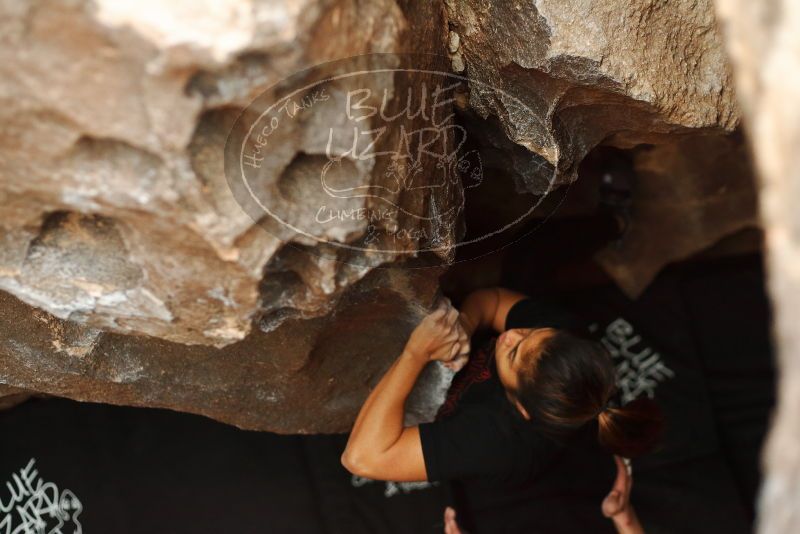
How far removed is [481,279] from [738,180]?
2.26 ft

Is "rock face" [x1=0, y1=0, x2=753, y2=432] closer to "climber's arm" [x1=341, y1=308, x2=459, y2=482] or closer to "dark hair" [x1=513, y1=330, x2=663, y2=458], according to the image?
"climber's arm" [x1=341, y1=308, x2=459, y2=482]

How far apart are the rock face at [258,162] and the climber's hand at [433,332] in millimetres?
28

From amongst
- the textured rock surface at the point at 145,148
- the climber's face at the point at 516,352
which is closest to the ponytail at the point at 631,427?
the climber's face at the point at 516,352

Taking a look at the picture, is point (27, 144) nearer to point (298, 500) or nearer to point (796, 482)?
point (796, 482)

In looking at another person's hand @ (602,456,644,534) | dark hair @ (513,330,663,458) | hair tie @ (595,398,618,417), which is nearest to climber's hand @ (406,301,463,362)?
dark hair @ (513,330,663,458)

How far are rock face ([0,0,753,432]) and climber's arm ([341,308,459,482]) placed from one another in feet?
0.16

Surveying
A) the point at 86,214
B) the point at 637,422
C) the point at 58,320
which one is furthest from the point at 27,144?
the point at 637,422

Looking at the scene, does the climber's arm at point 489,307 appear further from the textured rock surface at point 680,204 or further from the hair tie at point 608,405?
the textured rock surface at point 680,204

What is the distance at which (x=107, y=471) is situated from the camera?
5.57 feet

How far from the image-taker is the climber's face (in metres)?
1.21

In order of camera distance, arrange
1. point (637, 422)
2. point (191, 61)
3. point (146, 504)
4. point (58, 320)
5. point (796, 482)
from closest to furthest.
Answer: point (796, 482) < point (191, 61) < point (58, 320) < point (637, 422) < point (146, 504)

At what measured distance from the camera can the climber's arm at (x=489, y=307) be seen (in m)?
1.51

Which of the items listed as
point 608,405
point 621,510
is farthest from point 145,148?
point 621,510

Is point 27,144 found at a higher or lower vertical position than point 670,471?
higher
